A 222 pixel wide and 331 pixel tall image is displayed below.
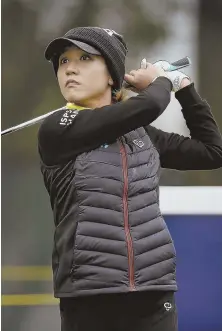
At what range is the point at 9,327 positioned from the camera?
287 centimetres

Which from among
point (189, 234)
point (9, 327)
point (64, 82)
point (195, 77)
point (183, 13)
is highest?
point (183, 13)

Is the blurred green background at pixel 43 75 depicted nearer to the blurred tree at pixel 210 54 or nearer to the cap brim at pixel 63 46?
the blurred tree at pixel 210 54

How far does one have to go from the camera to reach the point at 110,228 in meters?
1.39

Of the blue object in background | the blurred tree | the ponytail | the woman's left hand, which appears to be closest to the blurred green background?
the blurred tree

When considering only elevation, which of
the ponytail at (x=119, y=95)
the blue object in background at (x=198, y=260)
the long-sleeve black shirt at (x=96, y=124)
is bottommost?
the blue object in background at (x=198, y=260)

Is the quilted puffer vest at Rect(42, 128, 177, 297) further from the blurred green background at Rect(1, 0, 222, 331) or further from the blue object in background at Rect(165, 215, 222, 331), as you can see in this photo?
the blurred green background at Rect(1, 0, 222, 331)

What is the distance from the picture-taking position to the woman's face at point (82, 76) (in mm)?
1497

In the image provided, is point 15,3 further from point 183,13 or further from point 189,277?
point 189,277

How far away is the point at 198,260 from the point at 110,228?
2.83 feet

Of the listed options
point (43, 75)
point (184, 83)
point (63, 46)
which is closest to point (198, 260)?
point (184, 83)

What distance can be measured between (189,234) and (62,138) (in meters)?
0.86

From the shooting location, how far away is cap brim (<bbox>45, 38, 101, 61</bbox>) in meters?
1.47

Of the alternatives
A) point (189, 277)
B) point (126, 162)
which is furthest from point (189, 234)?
point (126, 162)

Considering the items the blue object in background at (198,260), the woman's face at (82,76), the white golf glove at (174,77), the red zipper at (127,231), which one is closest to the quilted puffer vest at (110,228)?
the red zipper at (127,231)
